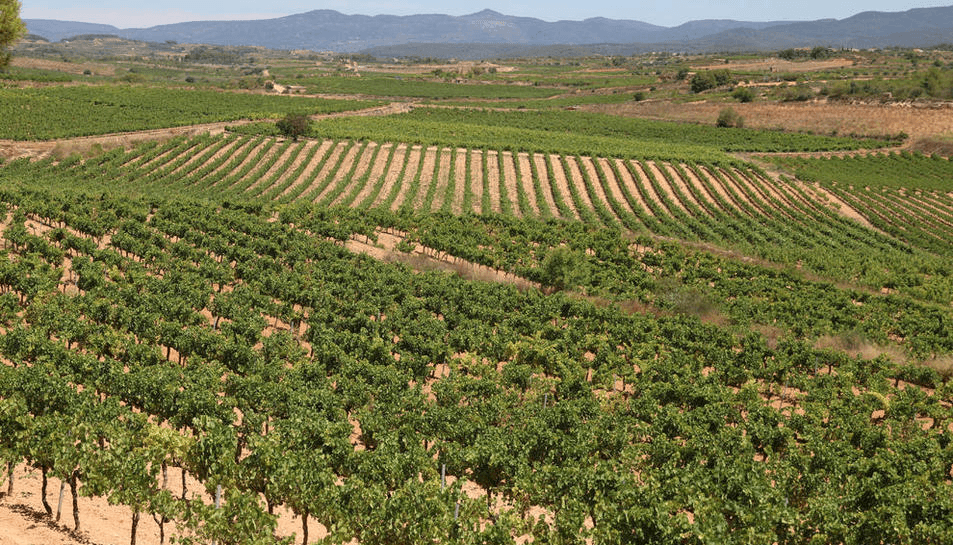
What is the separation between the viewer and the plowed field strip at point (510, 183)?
61525 mm

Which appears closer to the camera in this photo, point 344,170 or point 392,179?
point 392,179

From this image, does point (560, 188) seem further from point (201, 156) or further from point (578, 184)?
point (201, 156)

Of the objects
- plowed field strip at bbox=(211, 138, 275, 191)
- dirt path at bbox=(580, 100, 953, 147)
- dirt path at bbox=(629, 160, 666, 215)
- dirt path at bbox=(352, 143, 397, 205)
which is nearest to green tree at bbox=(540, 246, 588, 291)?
dirt path at bbox=(629, 160, 666, 215)

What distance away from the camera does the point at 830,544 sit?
16906mm

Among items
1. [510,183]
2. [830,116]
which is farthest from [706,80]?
[510,183]

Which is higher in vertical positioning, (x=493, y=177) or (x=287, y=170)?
(x=287, y=170)

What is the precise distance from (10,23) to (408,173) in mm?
39281

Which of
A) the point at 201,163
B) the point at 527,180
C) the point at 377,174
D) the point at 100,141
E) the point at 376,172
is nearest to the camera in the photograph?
the point at 201,163

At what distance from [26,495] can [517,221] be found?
40353 millimetres

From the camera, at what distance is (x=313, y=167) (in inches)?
2719

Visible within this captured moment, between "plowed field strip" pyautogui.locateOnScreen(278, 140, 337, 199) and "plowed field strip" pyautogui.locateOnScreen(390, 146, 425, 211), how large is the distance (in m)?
8.38

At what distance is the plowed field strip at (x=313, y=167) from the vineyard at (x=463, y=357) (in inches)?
27.2

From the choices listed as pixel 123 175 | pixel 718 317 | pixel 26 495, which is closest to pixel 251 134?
pixel 123 175

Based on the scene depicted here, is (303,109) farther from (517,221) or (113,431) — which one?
(113,431)
